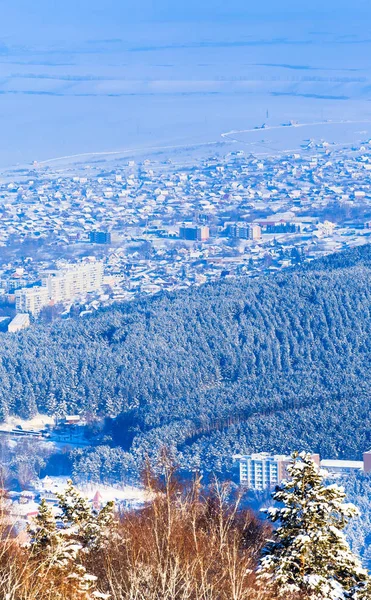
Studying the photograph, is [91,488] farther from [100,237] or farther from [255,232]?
[255,232]

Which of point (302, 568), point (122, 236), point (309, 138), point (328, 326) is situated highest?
point (309, 138)

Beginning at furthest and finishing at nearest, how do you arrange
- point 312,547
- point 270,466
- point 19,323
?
point 19,323
point 270,466
point 312,547

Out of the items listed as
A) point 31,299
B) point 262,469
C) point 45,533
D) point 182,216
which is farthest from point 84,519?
point 182,216

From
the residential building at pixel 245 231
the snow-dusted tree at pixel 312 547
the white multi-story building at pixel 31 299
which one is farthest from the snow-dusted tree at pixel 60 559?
the residential building at pixel 245 231

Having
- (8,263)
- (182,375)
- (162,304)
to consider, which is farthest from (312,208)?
(182,375)

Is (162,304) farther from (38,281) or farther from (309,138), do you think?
(309,138)
